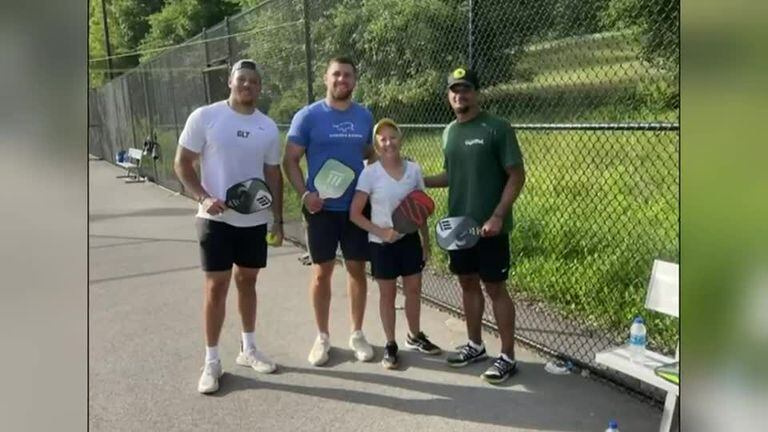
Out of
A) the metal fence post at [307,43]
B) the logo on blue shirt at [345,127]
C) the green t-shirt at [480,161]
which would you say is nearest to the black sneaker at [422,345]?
the green t-shirt at [480,161]

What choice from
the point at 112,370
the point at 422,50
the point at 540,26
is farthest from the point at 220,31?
the point at 112,370

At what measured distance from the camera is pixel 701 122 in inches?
32.5

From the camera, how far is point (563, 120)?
16.0 feet

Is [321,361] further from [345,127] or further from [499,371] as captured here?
[345,127]

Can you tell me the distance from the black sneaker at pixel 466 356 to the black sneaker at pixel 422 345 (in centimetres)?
18

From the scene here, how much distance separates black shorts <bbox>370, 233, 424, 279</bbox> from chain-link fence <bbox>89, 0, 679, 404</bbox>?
42.2 inches

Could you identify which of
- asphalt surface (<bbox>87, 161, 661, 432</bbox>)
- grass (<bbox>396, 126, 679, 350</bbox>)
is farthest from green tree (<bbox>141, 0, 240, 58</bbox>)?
grass (<bbox>396, 126, 679, 350</bbox>)

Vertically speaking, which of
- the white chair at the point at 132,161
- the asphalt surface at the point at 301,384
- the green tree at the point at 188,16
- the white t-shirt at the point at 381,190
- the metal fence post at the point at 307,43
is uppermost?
the green tree at the point at 188,16

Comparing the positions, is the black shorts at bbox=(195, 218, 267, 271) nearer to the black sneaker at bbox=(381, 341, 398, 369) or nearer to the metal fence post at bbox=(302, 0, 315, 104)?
the black sneaker at bbox=(381, 341, 398, 369)

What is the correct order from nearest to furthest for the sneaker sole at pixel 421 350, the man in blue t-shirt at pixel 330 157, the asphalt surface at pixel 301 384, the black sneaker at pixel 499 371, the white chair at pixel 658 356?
the white chair at pixel 658 356 < the asphalt surface at pixel 301 384 < the black sneaker at pixel 499 371 < the man in blue t-shirt at pixel 330 157 < the sneaker sole at pixel 421 350

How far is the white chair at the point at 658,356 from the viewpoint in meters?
3.02

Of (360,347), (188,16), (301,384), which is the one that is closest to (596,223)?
(360,347)

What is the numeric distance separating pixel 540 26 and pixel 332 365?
3101 millimetres

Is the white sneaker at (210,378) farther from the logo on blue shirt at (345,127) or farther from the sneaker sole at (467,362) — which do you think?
the logo on blue shirt at (345,127)
